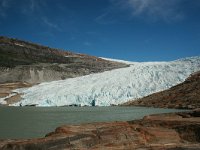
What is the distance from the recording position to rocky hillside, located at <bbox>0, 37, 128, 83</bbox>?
88.8m

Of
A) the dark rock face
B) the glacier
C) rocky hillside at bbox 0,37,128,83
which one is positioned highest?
rocky hillside at bbox 0,37,128,83

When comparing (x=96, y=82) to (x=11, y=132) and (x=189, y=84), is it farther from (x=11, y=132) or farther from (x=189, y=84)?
(x=11, y=132)

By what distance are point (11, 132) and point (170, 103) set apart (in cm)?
2028

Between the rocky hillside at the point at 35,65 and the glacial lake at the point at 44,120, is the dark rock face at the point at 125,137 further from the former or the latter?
the rocky hillside at the point at 35,65

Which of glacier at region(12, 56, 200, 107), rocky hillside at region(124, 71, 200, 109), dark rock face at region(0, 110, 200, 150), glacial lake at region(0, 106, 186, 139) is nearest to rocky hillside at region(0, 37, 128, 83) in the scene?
glacier at region(12, 56, 200, 107)

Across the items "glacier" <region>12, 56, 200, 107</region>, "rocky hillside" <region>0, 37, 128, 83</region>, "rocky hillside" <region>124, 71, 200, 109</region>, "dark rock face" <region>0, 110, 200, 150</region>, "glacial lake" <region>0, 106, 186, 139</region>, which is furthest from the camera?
"rocky hillside" <region>0, 37, 128, 83</region>

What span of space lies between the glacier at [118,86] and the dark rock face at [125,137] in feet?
105

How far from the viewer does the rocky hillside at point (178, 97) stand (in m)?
32.1

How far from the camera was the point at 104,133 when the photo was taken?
26.7 feet

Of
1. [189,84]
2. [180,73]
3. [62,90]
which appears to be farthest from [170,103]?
[62,90]

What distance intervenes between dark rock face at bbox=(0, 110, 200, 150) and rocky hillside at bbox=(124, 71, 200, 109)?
2214cm

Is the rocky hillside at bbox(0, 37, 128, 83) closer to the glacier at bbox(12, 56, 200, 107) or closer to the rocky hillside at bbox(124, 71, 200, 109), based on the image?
the glacier at bbox(12, 56, 200, 107)

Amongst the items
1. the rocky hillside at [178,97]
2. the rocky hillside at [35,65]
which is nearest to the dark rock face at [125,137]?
the rocky hillside at [178,97]

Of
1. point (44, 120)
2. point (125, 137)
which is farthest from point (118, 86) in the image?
point (125, 137)
